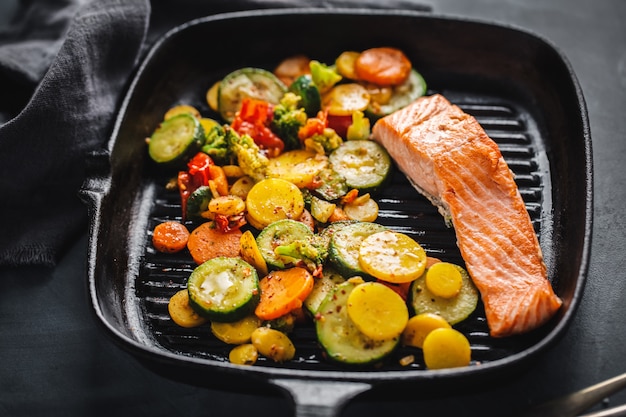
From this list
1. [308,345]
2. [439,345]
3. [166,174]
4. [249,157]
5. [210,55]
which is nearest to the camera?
[439,345]

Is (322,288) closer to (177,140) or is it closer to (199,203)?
(199,203)

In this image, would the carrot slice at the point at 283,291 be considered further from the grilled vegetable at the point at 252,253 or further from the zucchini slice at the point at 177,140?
the zucchini slice at the point at 177,140

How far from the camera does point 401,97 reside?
444cm

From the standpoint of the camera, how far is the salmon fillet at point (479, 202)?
327 centimetres

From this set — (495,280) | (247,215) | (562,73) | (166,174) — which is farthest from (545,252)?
(166,174)

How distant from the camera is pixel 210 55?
15.7ft

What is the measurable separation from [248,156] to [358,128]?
71 centimetres

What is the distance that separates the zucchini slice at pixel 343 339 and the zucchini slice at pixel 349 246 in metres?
0.19

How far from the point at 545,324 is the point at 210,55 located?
9.27 ft

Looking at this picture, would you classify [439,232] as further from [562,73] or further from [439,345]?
[562,73]

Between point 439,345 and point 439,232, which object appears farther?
point 439,232

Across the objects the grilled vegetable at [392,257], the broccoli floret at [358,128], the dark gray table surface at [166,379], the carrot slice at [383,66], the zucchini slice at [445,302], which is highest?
the carrot slice at [383,66]

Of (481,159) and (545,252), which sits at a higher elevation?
(481,159)

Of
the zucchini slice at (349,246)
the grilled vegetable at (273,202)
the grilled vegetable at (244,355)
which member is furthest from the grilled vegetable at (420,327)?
the grilled vegetable at (273,202)
